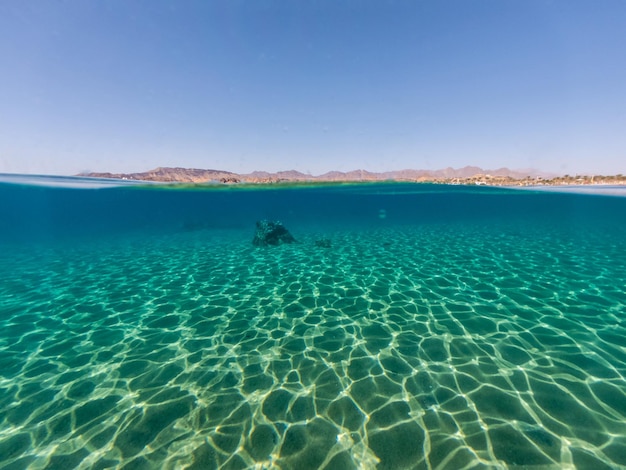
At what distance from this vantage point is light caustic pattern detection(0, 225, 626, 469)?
3.37 meters

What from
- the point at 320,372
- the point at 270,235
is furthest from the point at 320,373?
the point at 270,235

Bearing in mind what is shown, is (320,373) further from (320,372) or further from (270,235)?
(270,235)

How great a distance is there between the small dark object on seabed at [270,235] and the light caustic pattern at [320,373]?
742cm

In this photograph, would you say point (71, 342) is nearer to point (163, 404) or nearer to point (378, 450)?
point (163, 404)

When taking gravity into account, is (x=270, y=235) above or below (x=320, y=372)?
below

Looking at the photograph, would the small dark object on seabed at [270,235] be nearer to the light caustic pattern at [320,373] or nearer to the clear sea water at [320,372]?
the clear sea water at [320,372]

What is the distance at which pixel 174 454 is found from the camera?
3348 mm

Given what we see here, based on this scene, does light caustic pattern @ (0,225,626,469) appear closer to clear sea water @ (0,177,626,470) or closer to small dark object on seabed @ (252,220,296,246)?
clear sea water @ (0,177,626,470)

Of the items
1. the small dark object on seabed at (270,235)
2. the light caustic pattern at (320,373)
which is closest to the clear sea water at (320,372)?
the light caustic pattern at (320,373)

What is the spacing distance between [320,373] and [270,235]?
13044 millimetres

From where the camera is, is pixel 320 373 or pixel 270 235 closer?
pixel 320 373

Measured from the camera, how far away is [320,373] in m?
4.74

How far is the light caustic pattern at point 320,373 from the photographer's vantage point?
3.37 metres

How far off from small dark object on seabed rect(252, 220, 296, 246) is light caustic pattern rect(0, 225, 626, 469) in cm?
742
